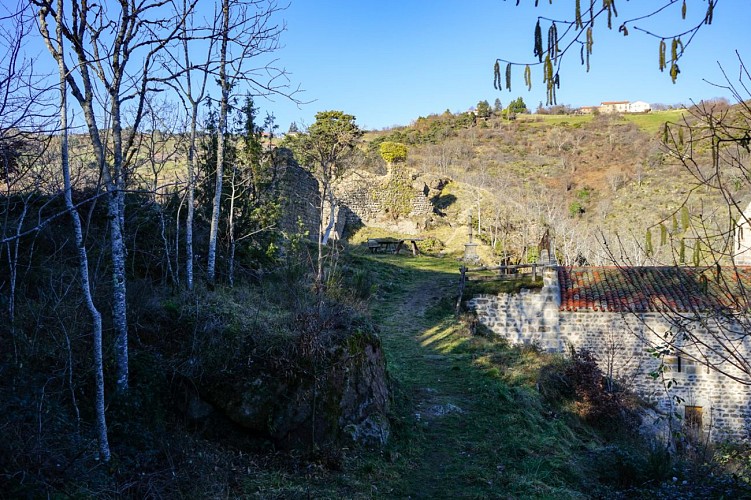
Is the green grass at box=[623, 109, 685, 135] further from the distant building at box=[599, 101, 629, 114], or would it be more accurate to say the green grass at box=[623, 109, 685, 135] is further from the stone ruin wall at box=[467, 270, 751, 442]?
the stone ruin wall at box=[467, 270, 751, 442]

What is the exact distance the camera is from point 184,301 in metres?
8.09

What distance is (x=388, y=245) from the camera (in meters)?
27.9

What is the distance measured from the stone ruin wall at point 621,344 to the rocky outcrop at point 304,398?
326 inches

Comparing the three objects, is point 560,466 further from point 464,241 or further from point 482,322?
point 464,241

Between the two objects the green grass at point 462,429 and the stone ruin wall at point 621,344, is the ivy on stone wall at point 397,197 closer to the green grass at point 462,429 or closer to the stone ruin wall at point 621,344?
the stone ruin wall at point 621,344

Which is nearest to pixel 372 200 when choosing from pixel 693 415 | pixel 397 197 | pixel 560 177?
pixel 397 197

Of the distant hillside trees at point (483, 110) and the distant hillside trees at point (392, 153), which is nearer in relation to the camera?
the distant hillside trees at point (392, 153)

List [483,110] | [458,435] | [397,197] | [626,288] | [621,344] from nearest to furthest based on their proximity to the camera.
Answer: [458,435], [621,344], [626,288], [397,197], [483,110]

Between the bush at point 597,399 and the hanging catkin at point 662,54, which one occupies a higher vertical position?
the hanging catkin at point 662,54

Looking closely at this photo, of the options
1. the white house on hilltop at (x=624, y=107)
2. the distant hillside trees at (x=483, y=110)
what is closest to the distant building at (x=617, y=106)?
the white house on hilltop at (x=624, y=107)

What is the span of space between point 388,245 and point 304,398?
69.1 ft

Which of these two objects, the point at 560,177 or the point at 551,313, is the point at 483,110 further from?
the point at 551,313

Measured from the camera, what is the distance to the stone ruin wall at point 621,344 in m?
13.8

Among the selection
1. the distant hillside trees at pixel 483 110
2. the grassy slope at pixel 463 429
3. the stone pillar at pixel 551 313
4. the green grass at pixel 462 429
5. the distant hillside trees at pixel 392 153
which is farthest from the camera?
the distant hillside trees at pixel 483 110
